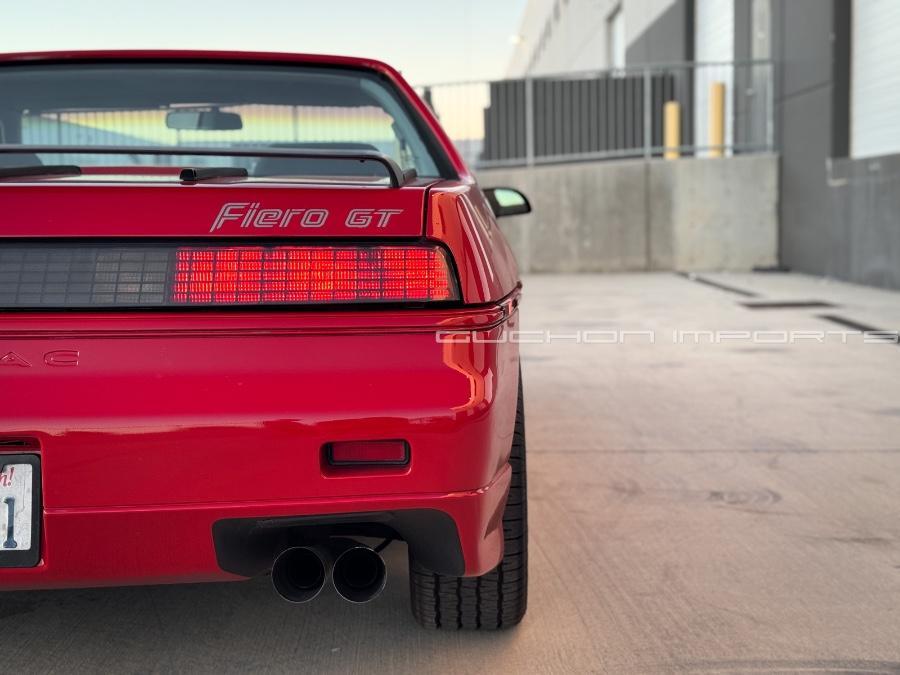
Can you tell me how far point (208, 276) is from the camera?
1928mm

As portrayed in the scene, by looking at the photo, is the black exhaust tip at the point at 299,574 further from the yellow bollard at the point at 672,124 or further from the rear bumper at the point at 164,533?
the yellow bollard at the point at 672,124

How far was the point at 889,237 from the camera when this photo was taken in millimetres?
11234

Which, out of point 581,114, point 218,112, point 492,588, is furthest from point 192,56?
point 581,114

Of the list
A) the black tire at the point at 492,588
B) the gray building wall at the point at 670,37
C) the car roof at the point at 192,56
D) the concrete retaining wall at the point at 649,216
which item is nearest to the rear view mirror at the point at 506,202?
the car roof at the point at 192,56

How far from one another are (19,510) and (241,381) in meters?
0.44

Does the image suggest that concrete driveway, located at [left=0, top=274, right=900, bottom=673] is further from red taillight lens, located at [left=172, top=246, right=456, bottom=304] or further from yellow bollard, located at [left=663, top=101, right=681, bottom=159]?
yellow bollard, located at [left=663, top=101, right=681, bottom=159]

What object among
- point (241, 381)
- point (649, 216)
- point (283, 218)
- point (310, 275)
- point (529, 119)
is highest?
point (529, 119)

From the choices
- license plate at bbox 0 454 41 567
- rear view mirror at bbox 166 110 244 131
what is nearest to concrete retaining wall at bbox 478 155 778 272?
rear view mirror at bbox 166 110 244 131

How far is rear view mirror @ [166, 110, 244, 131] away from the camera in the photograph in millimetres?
3076

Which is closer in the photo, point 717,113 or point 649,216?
point 649,216

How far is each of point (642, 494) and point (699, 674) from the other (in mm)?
1433

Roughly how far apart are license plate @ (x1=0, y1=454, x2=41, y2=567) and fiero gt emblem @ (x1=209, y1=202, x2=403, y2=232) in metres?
0.52

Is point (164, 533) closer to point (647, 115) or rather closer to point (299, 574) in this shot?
point (299, 574)

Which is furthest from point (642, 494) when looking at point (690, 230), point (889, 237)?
point (690, 230)
